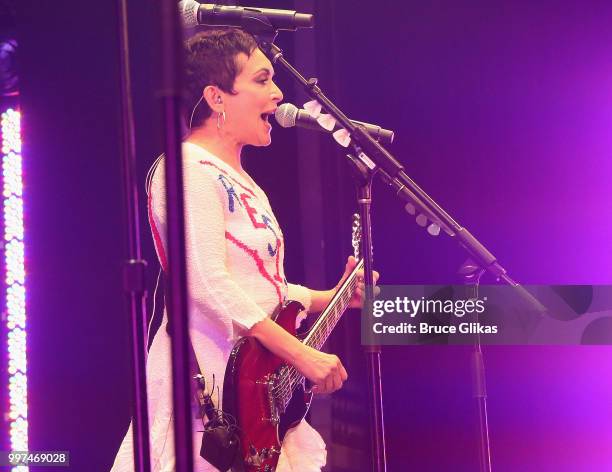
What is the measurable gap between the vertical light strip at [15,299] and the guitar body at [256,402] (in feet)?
4.61

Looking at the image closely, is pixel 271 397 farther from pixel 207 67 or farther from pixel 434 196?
pixel 434 196

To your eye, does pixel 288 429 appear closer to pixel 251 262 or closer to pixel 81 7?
pixel 251 262

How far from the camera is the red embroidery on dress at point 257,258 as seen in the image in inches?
73.3

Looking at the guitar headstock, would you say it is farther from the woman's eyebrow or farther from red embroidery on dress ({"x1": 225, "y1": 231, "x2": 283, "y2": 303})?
the woman's eyebrow

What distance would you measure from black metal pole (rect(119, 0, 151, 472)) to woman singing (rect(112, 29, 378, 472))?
1.41 feet

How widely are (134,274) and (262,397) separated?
0.65 meters

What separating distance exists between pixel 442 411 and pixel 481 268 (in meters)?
0.85

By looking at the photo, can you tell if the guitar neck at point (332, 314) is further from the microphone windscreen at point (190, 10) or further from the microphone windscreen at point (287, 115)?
the microphone windscreen at point (190, 10)

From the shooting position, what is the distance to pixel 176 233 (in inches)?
33.4

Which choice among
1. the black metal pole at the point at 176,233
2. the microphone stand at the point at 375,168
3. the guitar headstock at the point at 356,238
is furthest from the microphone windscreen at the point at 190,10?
the black metal pole at the point at 176,233

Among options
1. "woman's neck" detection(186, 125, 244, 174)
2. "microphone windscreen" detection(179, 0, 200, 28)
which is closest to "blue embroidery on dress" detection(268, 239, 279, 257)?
"woman's neck" detection(186, 125, 244, 174)

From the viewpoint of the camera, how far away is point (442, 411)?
2.81 metres

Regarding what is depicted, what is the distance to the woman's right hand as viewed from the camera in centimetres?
177

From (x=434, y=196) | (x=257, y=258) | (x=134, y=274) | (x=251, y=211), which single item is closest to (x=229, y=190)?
(x=251, y=211)
